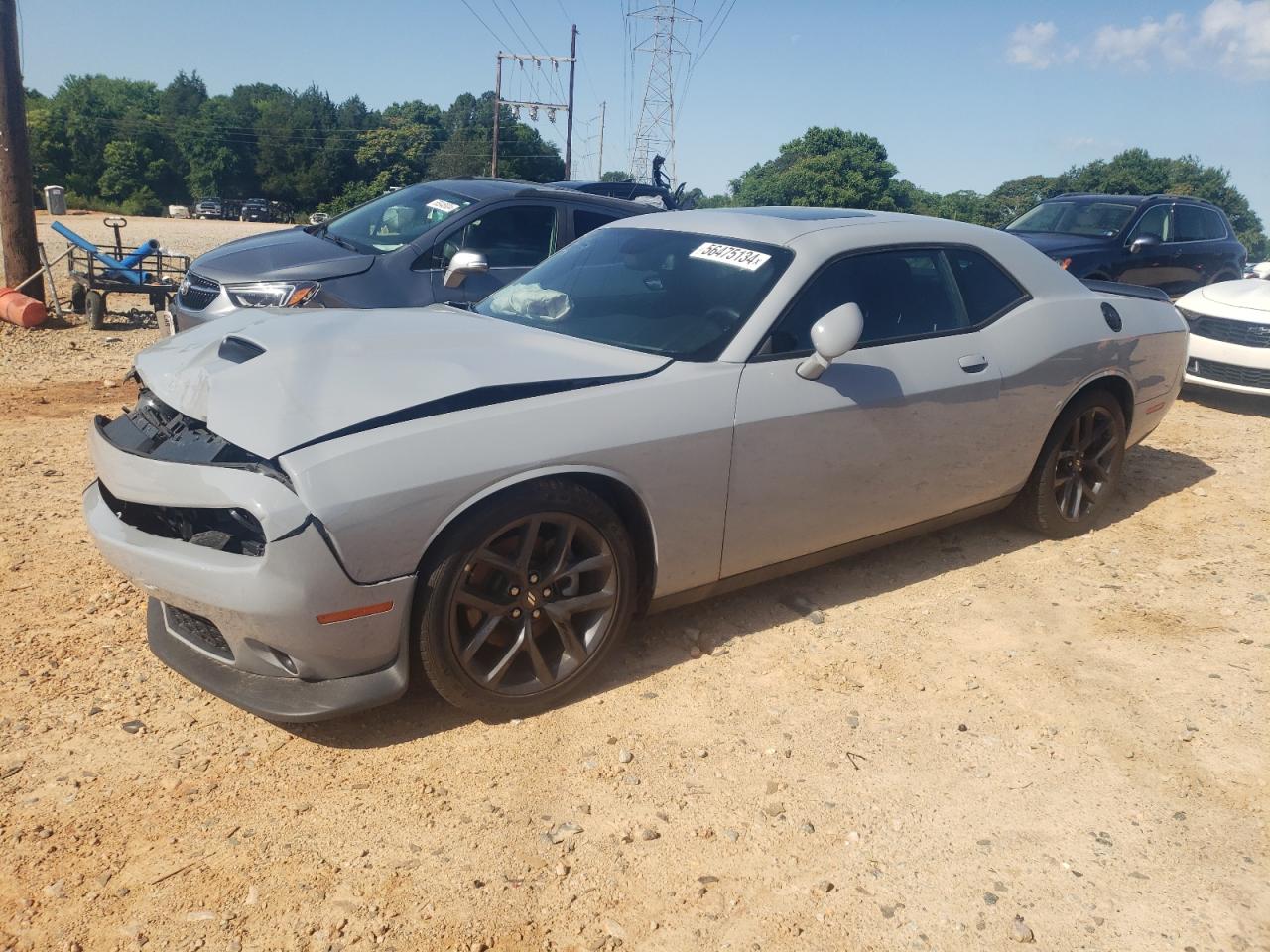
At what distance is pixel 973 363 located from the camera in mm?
4156

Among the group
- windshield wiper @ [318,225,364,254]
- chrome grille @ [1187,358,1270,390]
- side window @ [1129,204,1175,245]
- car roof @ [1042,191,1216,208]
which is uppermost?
car roof @ [1042,191,1216,208]

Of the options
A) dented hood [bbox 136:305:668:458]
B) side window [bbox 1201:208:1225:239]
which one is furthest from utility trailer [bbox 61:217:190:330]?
side window [bbox 1201:208:1225:239]

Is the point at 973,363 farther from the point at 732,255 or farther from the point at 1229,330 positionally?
the point at 1229,330

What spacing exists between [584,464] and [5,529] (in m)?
3.03

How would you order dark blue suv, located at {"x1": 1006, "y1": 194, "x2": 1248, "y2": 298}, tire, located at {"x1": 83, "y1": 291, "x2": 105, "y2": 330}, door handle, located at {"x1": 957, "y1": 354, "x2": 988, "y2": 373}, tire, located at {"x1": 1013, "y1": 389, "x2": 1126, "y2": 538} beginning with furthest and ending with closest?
dark blue suv, located at {"x1": 1006, "y1": 194, "x2": 1248, "y2": 298}, tire, located at {"x1": 83, "y1": 291, "x2": 105, "y2": 330}, tire, located at {"x1": 1013, "y1": 389, "x2": 1126, "y2": 538}, door handle, located at {"x1": 957, "y1": 354, "x2": 988, "y2": 373}

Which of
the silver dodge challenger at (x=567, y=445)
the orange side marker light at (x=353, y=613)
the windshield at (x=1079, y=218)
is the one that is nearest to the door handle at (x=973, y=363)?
the silver dodge challenger at (x=567, y=445)

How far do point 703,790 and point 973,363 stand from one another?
2.30 m

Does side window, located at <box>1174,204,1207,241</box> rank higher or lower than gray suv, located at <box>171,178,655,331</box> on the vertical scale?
higher

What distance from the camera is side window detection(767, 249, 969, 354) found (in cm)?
367

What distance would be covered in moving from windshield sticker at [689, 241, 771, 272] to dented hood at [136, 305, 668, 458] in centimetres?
63

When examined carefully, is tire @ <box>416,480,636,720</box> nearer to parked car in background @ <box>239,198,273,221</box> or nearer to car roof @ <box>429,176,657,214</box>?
car roof @ <box>429,176,657,214</box>

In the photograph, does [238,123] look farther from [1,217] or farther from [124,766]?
[124,766]

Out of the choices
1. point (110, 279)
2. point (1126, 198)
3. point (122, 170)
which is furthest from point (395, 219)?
point (122, 170)

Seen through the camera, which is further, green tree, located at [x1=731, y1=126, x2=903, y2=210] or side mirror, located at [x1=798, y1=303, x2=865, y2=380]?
green tree, located at [x1=731, y1=126, x2=903, y2=210]
